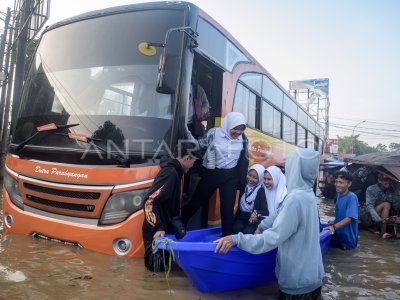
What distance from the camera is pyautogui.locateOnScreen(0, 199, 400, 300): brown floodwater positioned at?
2814 mm

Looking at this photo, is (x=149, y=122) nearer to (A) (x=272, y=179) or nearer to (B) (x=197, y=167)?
(B) (x=197, y=167)

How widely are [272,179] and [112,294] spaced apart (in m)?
2.35

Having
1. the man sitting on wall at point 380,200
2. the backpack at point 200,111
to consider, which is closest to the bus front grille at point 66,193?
the backpack at point 200,111

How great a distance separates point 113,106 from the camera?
12.1ft

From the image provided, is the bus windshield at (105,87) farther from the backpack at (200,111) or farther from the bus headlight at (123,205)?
the backpack at (200,111)

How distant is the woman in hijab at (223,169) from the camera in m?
4.14

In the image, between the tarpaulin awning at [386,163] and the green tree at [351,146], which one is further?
the green tree at [351,146]

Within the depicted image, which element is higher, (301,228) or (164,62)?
(164,62)

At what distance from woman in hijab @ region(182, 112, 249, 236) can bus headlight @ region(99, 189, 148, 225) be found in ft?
2.96

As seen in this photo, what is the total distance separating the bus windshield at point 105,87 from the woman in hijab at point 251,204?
59.3 inches

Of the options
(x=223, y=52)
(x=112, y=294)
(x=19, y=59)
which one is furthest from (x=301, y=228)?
(x=19, y=59)

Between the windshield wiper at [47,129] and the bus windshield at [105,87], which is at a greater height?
the bus windshield at [105,87]

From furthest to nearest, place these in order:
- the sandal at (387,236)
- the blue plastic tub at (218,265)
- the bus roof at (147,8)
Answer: the sandal at (387,236)
the bus roof at (147,8)
the blue plastic tub at (218,265)

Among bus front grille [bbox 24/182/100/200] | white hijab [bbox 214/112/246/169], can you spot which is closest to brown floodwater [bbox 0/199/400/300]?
bus front grille [bbox 24/182/100/200]
